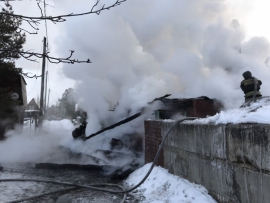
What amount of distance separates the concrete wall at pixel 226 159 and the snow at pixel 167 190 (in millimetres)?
122

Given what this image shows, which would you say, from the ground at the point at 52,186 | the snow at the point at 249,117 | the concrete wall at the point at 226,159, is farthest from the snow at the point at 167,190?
the snow at the point at 249,117

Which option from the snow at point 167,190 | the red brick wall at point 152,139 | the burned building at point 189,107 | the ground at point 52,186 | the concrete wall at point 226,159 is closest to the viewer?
the concrete wall at point 226,159

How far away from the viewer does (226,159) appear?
3.67m

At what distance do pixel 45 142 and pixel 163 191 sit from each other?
11101mm

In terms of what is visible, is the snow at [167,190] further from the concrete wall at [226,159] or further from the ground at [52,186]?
the ground at [52,186]

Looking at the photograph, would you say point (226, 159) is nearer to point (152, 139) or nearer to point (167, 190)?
point (167, 190)

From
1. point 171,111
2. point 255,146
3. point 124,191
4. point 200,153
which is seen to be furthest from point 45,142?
point 255,146

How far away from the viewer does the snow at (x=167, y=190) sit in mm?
4215

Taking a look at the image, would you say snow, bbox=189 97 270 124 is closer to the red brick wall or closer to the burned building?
the red brick wall

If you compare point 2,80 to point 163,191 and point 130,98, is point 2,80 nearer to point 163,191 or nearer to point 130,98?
point 130,98

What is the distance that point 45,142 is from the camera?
14781 millimetres

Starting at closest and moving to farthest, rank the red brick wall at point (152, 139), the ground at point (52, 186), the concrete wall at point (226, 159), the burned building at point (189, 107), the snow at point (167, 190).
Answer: the concrete wall at point (226, 159), the snow at point (167, 190), the ground at point (52, 186), the red brick wall at point (152, 139), the burned building at point (189, 107)

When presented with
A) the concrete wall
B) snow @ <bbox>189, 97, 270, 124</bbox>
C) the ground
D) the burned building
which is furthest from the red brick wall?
snow @ <bbox>189, 97, 270, 124</bbox>

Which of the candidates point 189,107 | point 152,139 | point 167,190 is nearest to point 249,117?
point 167,190
